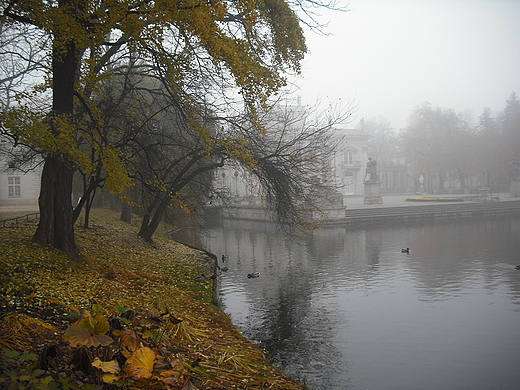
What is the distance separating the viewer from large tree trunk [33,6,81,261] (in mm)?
9648

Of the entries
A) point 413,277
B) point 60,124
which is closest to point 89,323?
point 60,124

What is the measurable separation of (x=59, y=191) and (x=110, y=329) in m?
6.41

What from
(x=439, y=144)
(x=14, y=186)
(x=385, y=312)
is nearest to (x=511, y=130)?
(x=439, y=144)

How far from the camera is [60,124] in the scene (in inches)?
338

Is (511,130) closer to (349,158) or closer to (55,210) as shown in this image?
(349,158)

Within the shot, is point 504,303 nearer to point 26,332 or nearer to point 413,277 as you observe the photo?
point 413,277

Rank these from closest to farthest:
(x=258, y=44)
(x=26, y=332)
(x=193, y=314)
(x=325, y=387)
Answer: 1. (x=26, y=332)
2. (x=325, y=387)
3. (x=193, y=314)
4. (x=258, y=44)

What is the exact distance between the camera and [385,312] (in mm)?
11203

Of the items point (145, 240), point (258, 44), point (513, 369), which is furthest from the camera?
point (145, 240)

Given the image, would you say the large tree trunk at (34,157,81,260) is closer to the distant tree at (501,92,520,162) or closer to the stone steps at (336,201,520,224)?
the stone steps at (336,201,520,224)

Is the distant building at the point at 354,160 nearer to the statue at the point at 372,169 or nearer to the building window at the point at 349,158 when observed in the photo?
the building window at the point at 349,158

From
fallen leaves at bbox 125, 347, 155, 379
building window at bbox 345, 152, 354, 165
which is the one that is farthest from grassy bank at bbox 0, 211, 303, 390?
building window at bbox 345, 152, 354, 165

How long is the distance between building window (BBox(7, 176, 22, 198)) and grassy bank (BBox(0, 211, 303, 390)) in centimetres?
4186

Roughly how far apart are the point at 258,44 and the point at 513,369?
8.62 m
